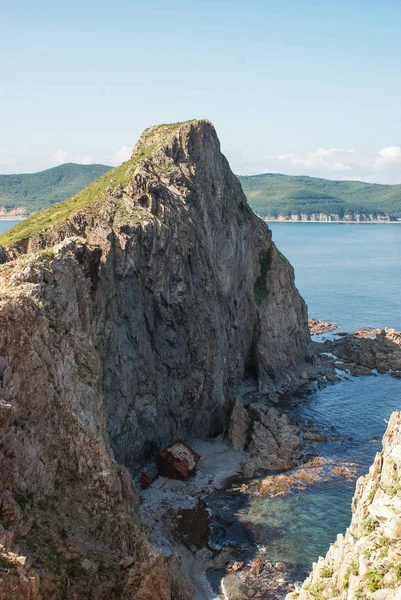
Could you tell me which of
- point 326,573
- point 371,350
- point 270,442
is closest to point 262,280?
point 371,350

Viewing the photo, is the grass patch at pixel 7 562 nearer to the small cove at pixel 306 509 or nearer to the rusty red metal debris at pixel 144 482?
the small cove at pixel 306 509

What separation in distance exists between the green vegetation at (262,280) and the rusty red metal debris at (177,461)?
36.8 meters

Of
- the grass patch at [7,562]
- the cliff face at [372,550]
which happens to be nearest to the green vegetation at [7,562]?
the grass patch at [7,562]

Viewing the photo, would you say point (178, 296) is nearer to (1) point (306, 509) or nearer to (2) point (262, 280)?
(1) point (306, 509)

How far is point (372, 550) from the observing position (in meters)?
26.5

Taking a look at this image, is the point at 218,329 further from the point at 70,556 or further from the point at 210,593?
the point at 70,556

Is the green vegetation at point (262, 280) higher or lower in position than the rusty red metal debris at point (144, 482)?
higher

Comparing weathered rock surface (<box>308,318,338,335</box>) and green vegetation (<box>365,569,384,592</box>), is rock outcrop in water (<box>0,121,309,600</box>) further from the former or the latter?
weathered rock surface (<box>308,318,338,335</box>)

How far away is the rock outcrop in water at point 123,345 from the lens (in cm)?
3331

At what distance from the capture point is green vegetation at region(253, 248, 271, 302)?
98250 mm

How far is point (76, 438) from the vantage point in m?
37.8

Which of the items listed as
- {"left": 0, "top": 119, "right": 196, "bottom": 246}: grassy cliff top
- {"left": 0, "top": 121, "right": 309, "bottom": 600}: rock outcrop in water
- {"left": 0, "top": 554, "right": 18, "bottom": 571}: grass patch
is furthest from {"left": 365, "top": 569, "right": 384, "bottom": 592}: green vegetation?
{"left": 0, "top": 119, "right": 196, "bottom": 246}: grassy cliff top

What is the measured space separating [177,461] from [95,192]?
1319 inches

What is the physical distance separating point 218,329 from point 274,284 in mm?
24147
